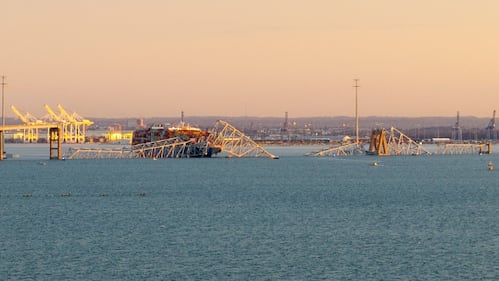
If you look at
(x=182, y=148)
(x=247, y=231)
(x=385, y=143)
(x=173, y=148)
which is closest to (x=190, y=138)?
(x=182, y=148)

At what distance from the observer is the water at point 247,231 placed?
34094 millimetres

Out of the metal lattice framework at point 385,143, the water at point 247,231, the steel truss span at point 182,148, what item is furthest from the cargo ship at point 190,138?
the water at point 247,231

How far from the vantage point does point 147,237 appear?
41969 millimetres

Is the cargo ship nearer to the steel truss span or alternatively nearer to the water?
the steel truss span

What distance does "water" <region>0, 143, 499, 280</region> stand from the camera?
34.1m

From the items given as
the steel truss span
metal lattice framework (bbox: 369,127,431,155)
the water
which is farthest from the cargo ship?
the water

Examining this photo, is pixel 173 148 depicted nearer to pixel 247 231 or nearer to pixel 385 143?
pixel 385 143

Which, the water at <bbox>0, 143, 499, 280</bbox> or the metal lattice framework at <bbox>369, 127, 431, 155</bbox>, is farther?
the metal lattice framework at <bbox>369, 127, 431, 155</bbox>

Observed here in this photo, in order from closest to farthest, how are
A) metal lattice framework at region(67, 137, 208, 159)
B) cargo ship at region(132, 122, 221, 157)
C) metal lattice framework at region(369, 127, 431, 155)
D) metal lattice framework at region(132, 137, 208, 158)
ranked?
metal lattice framework at region(67, 137, 208, 159)
metal lattice framework at region(132, 137, 208, 158)
cargo ship at region(132, 122, 221, 157)
metal lattice framework at region(369, 127, 431, 155)

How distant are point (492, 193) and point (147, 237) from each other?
109ft

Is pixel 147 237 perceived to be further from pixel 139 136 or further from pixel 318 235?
pixel 139 136

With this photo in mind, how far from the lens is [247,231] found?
44.3 metres

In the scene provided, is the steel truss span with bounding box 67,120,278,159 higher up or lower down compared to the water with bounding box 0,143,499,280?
higher up

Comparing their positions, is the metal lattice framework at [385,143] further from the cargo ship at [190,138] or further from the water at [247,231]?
the water at [247,231]
